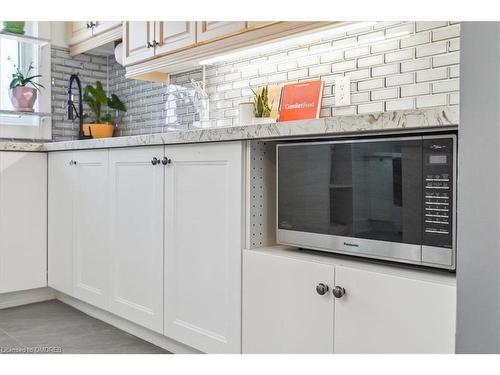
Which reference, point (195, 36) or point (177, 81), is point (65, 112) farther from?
point (195, 36)

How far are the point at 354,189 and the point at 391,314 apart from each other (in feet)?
1.17

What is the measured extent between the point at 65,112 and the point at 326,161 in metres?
2.82

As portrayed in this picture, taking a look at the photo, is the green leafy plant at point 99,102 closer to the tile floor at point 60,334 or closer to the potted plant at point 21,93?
the potted plant at point 21,93

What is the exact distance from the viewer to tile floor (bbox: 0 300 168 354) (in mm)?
2219

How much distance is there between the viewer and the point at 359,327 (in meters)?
1.36

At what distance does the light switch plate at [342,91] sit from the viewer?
7.57ft

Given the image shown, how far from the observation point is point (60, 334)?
2434mm

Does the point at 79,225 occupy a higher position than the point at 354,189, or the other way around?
the point at 354,189

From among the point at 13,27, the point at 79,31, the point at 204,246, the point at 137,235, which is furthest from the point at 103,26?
the point at 204,246

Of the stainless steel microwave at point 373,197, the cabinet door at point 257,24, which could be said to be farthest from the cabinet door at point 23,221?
the stainless steel microwave at point 373,197

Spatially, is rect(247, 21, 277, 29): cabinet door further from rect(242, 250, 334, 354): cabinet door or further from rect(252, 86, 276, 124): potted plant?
rect(242, 250, 334, 354): cabinet door

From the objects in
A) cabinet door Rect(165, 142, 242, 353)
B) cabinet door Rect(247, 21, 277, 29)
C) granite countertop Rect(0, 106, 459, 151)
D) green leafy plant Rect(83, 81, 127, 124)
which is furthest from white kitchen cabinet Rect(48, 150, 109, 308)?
cabinet door Rect(247, 21, 277, 29)

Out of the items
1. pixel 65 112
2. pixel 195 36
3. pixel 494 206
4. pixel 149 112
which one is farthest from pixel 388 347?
pixel 65 112

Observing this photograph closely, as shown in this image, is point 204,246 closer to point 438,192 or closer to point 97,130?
point 438,192
